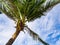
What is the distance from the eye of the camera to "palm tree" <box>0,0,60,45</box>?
1530 cm

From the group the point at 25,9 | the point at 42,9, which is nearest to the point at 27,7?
the point at 25,9

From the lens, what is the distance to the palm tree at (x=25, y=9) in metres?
15.3

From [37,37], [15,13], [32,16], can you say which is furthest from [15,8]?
[37,37]

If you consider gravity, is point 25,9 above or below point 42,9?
below

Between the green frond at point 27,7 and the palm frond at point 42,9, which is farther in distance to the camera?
the palm frond at point 42,9

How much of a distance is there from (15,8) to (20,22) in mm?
1062

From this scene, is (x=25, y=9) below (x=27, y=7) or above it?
below

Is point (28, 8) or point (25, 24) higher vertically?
point (28, 8)

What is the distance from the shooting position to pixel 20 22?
1573cm

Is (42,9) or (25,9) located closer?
(25,9)

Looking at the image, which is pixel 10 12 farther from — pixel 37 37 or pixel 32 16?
pixel 37 37

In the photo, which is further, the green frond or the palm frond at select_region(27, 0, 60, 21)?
the palm frond at select_region(27, 0, 60, 21)

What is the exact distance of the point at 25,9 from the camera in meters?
15.4

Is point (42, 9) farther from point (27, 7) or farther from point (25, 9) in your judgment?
point (25, 9)
